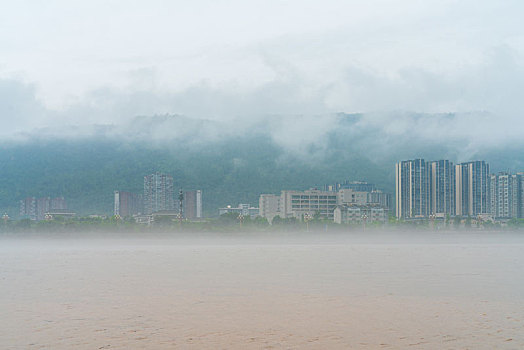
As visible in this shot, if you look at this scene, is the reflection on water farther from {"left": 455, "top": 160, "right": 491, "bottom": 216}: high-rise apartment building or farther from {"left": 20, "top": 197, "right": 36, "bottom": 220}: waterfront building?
{"left": 20, "top": 197, "right": 36, "bottom": 220}: waterfront building

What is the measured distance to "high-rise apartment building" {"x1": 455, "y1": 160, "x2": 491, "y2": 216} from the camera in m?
193

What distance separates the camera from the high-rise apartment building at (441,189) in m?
193

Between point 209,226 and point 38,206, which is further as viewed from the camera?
point 38,206

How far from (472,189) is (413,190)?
19.8 meters

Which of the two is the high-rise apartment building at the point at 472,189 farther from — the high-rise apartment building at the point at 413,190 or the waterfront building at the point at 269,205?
the waterfront building at the point at 269,205

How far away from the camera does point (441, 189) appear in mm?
194250

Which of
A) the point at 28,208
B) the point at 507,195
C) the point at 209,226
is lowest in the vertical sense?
the point at 209,226

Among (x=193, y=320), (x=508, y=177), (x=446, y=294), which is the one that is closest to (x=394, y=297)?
(x=446, y=294)

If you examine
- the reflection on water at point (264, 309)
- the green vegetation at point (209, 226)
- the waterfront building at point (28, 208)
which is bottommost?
the green vegetation at point (209, 226)

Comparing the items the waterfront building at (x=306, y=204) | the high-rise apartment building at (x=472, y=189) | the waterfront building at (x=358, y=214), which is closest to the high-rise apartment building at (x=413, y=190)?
the high-rise apartment building at (x=472, y=189)

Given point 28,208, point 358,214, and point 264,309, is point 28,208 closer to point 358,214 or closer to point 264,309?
point 358,214

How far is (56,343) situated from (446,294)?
15.1m

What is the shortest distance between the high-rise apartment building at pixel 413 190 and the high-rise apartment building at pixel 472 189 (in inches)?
452

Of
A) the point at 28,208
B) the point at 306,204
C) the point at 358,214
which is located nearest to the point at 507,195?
the point at 358,214
